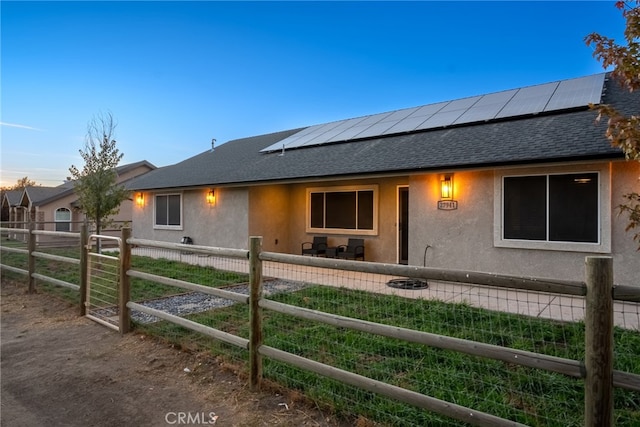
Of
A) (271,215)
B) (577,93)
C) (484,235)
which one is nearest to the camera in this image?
(484,235)

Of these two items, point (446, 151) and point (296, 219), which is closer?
point (446, 151)

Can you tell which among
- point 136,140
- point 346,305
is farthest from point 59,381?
point 136,140

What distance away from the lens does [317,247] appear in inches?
475

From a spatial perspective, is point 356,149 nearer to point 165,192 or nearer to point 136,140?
point 165,192

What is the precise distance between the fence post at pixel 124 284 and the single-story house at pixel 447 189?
223 inches

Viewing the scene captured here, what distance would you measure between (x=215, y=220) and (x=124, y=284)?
8.36 m

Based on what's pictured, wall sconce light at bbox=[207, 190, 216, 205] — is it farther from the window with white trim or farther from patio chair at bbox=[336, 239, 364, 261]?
the window with white trim

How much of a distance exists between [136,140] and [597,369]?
89.1ft

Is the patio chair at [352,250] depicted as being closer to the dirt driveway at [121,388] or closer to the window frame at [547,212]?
the window frame at [547,212]

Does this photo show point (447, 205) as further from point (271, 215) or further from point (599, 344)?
point (599, 344)

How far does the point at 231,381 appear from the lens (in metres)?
3.58

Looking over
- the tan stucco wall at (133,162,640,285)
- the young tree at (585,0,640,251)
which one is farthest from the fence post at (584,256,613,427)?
the tan stucco wall at (133,162,640,285)

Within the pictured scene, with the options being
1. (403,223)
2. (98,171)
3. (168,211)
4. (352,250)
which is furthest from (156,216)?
(403,223)
